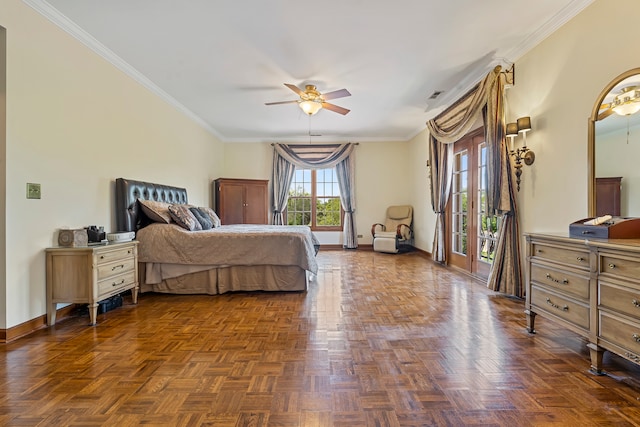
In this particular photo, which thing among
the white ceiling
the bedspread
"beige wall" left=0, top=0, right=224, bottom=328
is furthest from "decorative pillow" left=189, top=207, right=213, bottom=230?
the white ceiling

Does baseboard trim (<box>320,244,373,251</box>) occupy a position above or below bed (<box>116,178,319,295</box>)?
below

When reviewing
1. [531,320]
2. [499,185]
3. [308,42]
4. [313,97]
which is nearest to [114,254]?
[308,42]

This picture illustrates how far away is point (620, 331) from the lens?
1.67 metres

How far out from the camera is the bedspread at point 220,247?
354cm

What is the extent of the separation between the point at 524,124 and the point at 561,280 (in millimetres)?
1753

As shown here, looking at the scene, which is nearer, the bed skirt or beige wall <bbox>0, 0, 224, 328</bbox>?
beige wall <bbox>0, 0, 224, 328</bbox>

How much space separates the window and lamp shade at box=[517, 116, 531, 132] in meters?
4.84

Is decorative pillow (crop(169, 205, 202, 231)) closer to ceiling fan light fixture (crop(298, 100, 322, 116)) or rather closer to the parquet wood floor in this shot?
the parquet wood floor

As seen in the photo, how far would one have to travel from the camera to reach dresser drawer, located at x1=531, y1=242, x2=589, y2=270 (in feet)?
6.31

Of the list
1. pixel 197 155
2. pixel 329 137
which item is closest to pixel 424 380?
pixel 197 155

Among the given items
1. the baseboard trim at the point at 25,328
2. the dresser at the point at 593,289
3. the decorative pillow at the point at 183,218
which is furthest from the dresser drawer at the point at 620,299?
the baseboard trim at the point at 25,328

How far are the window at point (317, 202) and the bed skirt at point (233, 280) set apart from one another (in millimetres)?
4063

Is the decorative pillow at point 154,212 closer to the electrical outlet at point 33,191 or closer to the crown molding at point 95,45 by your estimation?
the electrical outlet at point 33,191

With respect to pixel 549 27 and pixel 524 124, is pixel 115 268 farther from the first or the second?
pixel 549 27
